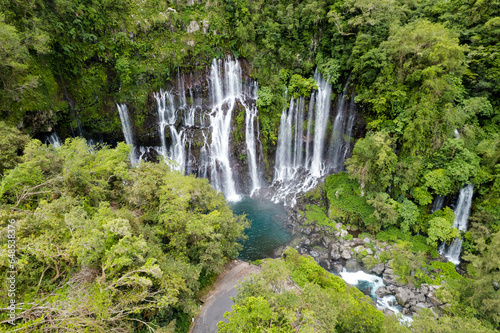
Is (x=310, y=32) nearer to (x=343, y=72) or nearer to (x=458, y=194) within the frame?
(x=343, y=72)

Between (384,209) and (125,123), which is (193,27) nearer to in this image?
(125,123)

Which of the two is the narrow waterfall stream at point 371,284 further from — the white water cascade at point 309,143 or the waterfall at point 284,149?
the waterfall at point 284,149

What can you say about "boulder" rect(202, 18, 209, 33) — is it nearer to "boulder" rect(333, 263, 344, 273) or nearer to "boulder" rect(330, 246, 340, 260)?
"boulder" rect(330, 246, 340, 260)

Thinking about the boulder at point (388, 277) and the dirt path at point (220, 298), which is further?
the boulder at point (388, 277)

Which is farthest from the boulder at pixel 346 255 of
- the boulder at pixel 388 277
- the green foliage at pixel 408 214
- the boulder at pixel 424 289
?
the green foliage at pixel 408 214

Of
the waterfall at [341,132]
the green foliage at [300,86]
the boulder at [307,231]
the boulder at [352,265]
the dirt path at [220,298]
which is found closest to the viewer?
the dirt path at [220,298]

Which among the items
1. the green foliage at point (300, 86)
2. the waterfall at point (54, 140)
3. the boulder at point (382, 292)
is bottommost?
the boulder at point (382, 292)

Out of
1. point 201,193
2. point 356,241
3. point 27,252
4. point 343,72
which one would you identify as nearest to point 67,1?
point 201,193
